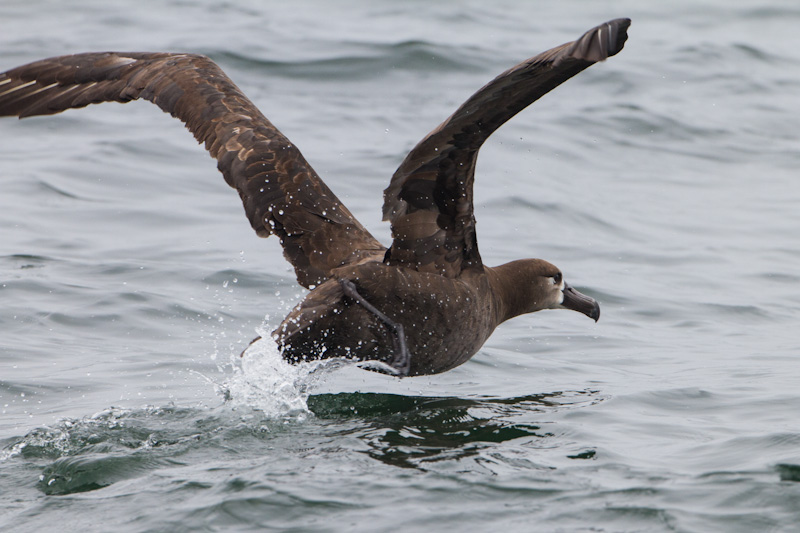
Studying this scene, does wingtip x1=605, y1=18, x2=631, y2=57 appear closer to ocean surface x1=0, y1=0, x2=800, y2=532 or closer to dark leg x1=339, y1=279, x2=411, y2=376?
ocean surface x1=0, y1=0, x2=800, y2=532

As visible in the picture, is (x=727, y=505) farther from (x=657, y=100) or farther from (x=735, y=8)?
(x=735, y=8)

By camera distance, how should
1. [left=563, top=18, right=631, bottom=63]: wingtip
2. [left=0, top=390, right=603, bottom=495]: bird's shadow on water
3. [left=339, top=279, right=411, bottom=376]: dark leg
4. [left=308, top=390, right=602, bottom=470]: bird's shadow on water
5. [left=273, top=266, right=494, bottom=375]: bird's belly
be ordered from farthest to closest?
[left=339, top=279, right=411, bottom=376]: dark leg → [left=273, top=266, right=494, bottom=375]: bird's belly → [left=308, top=390, right=602, bottom=470]: bird's shadow on water → [left=0, top=390, right=603, bottom=495]: bird's shadow on water → [left=563, top=18, right=631, bottom=63]: wingtip

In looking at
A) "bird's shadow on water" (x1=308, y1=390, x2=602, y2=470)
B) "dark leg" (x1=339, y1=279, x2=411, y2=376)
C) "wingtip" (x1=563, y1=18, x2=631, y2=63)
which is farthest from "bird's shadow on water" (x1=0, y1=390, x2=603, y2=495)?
"wingtip" (x1=563, y1=18, x2=631, y2=63)

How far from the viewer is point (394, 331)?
6695 mm

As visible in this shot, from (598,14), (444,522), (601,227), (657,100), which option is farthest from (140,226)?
(598,14)

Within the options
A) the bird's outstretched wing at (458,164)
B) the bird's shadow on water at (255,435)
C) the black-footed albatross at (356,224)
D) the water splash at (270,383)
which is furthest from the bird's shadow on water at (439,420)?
the bird's outstretched wing at (458,164)

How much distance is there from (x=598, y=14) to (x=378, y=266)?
16.0m

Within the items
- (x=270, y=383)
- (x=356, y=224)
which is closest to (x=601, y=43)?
(x=356, y=224)

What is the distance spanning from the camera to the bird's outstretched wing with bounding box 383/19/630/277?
5.33 meters

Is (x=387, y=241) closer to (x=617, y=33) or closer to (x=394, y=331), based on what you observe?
(x=394, y=331)

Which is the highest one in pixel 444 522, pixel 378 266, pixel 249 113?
pixel 249 113

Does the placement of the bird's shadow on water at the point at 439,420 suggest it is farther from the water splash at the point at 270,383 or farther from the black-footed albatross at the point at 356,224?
the black-footed albatross at the point at 356,224

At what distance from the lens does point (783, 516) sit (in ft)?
16.8

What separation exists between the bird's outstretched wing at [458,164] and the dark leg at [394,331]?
39cm
